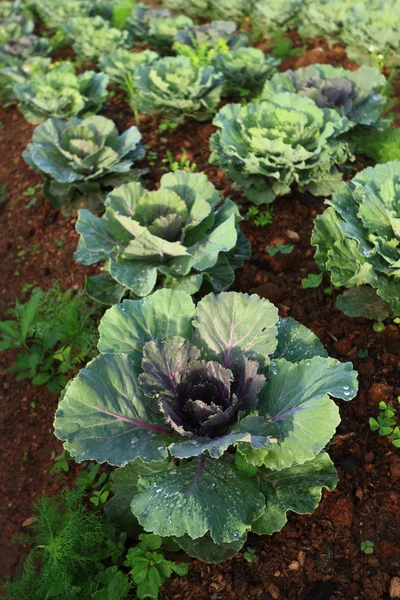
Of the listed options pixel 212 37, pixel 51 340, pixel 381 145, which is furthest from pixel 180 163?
pixel 212 37

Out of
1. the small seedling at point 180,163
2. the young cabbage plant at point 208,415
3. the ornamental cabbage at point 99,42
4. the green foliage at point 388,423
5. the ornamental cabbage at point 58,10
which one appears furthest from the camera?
the ornamental cabbage at point 58,10

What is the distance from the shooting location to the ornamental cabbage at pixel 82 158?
4109mm

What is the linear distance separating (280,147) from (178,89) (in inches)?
67.6

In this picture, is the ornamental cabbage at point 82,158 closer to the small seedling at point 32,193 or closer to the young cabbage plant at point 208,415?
the small seedling at point 32,193

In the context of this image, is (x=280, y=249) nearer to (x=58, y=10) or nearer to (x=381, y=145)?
(x=381, y=145)

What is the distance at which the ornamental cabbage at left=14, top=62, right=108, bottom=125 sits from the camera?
5180 mm

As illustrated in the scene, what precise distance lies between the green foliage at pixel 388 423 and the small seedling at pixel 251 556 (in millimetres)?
889

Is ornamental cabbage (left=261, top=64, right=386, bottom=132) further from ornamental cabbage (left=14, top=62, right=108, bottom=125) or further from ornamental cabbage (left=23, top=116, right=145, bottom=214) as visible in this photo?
ornamental cabbage (left=14, top=62, right=108, bottom=125)

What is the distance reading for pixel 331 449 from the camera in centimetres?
260

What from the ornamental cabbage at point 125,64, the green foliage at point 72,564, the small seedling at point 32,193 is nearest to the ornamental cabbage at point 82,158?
the small seedling at point 32,193

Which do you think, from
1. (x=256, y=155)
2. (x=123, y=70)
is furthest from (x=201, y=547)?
(x=123, y=70)

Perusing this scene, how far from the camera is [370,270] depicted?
2701 mm

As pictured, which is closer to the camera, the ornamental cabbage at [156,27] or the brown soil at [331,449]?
the brown soil at [331,449]

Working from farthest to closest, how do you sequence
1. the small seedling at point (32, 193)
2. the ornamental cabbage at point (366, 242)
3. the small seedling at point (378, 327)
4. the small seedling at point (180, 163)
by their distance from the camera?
the small seedling at point (32, 193), the small seedling at point (180, 163), the small seedling at point (378, 327), the ornamental cabbage at point (366, 242)
